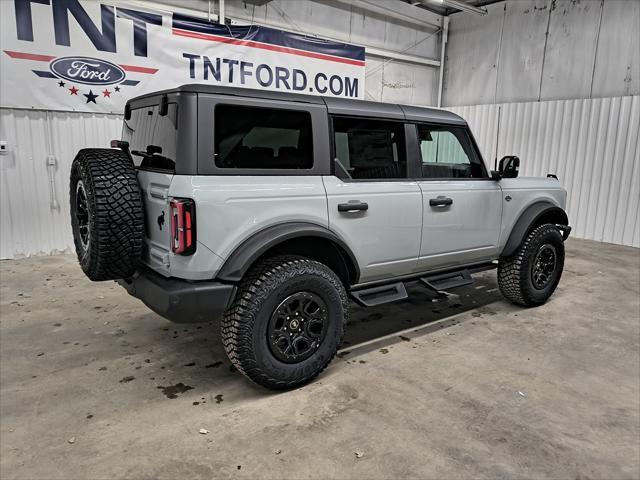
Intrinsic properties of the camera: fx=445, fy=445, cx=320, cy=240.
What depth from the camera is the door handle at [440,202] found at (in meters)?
3.28

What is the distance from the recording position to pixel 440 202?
130 inches

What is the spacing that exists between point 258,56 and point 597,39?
19.8ft

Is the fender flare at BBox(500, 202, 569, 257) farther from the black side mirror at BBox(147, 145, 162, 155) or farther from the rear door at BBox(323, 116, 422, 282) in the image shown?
the black side mirror at BBox(147, 145, 162, 155)

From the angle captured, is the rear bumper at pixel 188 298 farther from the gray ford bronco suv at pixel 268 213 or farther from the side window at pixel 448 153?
the side window at pixel 448 153

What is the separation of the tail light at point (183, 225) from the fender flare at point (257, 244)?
0.74 ft

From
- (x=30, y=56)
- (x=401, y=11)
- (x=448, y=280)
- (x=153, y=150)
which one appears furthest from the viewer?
(x=401, y=11)

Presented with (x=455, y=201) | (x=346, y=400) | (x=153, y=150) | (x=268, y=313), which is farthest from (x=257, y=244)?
(x=455, y=201)

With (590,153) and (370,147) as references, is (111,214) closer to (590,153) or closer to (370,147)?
(370,147)

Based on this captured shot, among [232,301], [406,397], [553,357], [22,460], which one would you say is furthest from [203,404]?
[553,357]

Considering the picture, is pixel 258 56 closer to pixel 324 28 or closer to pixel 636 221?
pixel 324 28

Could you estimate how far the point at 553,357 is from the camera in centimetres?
321

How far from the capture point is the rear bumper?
2330 mm

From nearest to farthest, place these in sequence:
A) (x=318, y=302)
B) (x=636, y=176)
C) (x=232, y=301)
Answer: (x=232, y=301) < (x=318, y=302) < (x=636, y=176)

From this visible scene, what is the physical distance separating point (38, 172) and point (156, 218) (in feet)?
14.9
